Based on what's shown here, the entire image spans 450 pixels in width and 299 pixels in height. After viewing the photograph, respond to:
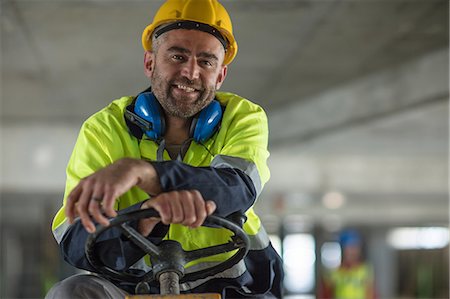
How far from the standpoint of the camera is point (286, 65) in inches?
474

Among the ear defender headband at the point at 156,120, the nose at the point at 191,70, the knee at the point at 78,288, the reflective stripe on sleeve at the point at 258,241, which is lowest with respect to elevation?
the knee at the point at 78,288

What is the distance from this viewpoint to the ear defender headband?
3.31 metres

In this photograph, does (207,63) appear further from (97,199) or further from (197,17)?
(97,199)

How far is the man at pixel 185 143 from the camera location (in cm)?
296

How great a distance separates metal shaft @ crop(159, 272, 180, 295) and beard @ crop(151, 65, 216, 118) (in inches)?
29.8

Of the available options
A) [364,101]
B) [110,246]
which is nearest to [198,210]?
[110,246]

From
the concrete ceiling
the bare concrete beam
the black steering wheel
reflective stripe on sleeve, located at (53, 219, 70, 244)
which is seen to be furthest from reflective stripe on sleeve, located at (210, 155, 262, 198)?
the bare concrete beam

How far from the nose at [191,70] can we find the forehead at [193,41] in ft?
0.15

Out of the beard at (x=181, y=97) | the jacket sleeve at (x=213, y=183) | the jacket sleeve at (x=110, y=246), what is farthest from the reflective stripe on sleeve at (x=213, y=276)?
the beard at (x=181, y=97)

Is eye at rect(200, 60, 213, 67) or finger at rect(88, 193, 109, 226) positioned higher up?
eye at rect(200, 60, 213, 67)

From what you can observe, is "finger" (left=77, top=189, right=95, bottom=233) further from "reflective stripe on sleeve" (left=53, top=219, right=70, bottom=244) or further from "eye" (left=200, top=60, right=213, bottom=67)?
"eye" (left=200, top=60, right=213, bottom=67)

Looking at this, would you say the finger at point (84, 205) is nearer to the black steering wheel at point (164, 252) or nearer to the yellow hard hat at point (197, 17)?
the black steering wheel at point (164, 252)

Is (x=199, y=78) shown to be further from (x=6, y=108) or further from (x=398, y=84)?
(x=6, y=108)

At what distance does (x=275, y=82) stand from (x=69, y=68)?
3.06 m
